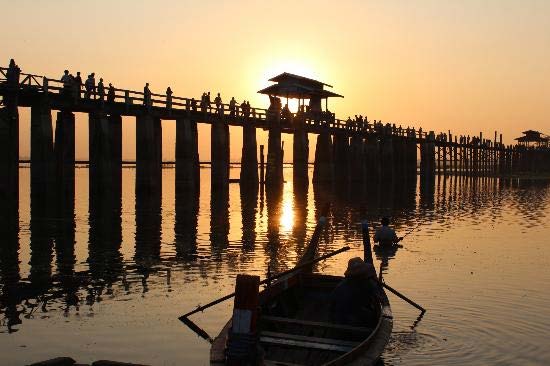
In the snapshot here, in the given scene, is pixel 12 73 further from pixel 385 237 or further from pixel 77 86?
pixel 385 237

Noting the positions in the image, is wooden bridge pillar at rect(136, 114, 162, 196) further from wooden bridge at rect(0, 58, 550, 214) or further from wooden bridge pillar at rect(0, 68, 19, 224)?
wooden bridge pillar at rect(0, 68, 19, 224)

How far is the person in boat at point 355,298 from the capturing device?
1005 cm

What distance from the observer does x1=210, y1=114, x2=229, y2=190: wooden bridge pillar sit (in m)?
44.5

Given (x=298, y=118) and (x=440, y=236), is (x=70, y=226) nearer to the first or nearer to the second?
(x=440, y=236)

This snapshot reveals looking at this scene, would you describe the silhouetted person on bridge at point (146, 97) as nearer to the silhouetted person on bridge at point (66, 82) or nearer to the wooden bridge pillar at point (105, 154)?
the wooden bridge pillar at point (105, 154)

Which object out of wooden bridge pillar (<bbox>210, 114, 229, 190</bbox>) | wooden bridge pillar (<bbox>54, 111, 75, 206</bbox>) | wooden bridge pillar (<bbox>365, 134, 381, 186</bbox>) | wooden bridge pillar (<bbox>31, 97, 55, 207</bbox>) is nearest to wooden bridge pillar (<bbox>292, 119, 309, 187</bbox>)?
wooden bridge pillar (<bbox>210, 114, 229, 190</bbox>)

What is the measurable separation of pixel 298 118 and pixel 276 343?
44773mm

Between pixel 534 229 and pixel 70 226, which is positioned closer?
pixel 70 226

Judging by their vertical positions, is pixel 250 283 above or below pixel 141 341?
above

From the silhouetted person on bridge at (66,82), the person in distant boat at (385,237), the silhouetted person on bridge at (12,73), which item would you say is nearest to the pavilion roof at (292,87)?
the silhouetted person on bridge at (66,82)

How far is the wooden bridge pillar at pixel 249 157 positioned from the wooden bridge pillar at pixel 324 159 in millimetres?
9230

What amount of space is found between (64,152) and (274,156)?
1917 centimetres

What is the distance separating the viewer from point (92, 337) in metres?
10.8

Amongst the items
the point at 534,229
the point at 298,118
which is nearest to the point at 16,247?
the point at 534,229
